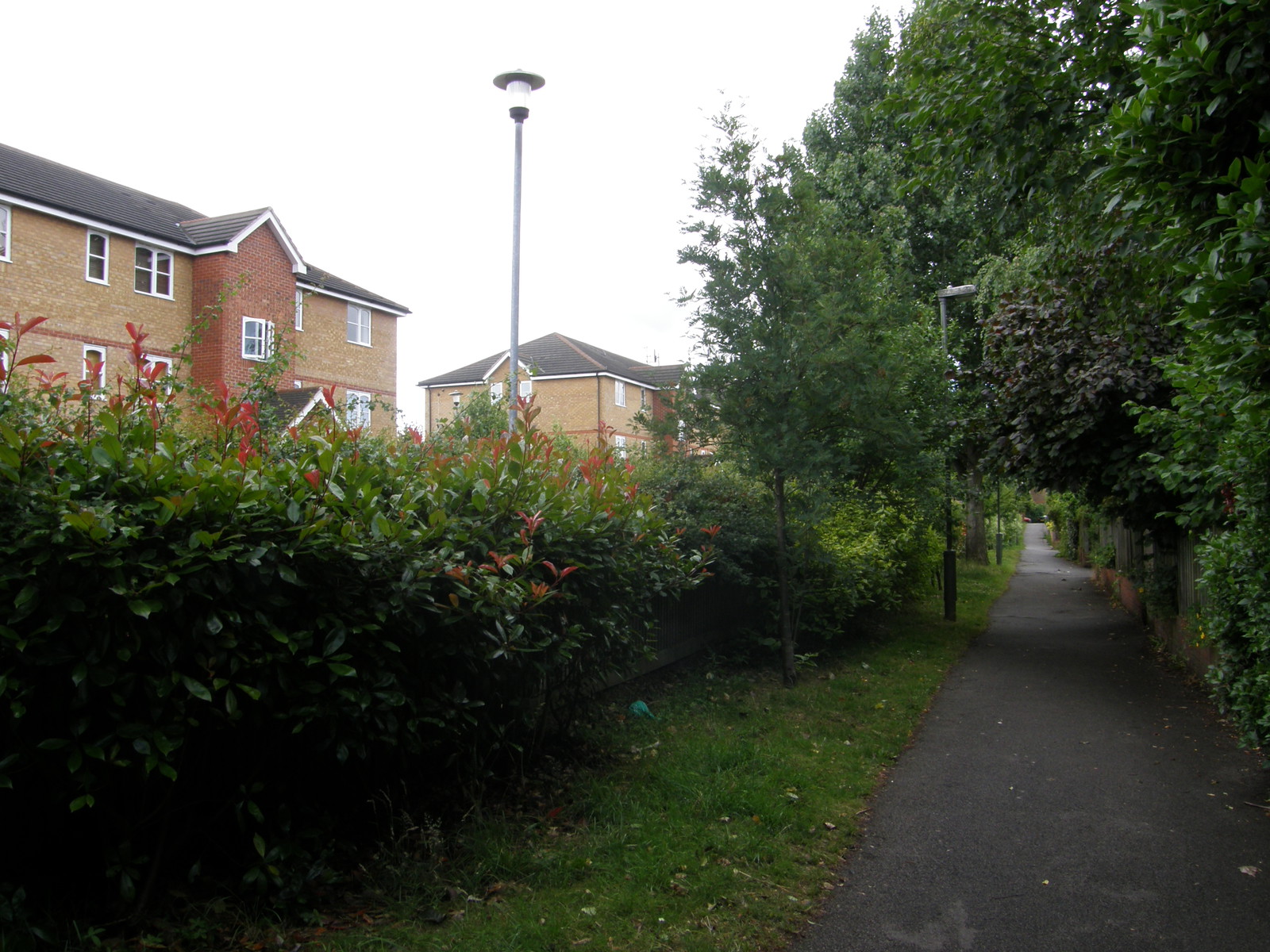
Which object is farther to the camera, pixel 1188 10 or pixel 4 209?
pixel 4 209

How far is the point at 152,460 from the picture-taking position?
11.2 ft

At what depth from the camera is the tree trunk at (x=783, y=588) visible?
365 inches

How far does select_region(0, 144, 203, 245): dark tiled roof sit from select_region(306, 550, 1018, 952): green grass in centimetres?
2401

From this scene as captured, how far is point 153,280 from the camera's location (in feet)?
88.2

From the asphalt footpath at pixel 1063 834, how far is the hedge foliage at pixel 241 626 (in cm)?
208

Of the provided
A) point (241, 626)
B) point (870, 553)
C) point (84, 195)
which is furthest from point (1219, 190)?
point (84, 195)

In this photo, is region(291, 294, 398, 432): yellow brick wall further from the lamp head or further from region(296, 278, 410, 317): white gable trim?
the lamp head

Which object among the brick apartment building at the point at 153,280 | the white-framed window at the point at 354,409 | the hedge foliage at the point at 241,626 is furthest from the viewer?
the brick apartment building at the point at 153,280

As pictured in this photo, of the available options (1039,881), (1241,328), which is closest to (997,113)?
(1241,328)

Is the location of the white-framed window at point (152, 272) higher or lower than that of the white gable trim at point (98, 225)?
lower

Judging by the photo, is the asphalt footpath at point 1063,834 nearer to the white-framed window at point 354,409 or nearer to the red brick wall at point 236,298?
the white-framed window at point 354,409

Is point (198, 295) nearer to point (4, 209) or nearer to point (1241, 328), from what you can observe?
point (4, 209)

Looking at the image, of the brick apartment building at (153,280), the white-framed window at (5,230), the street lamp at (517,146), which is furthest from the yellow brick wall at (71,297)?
the street lamp at (517,146)

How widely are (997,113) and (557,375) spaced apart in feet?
133
